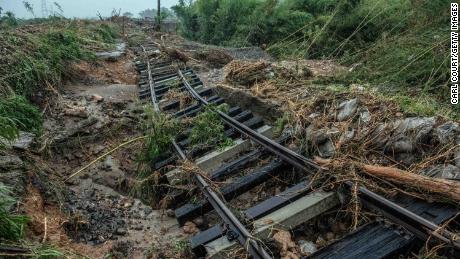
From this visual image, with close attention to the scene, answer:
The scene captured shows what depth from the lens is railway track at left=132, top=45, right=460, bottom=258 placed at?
3.00 meters

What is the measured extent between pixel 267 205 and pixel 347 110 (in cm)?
193

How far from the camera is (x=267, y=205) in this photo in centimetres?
388

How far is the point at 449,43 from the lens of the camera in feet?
21.9

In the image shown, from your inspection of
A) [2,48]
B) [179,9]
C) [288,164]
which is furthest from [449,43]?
[179,9]

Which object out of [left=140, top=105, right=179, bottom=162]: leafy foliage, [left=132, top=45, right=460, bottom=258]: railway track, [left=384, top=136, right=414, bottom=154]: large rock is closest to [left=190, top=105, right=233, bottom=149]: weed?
[left=132, top=45, right=460, bottom=258]: railway track

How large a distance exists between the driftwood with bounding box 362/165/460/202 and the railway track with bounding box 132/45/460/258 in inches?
4.2

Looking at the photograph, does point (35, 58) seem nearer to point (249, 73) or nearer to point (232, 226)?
point (249, 73)

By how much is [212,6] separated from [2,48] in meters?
14.0

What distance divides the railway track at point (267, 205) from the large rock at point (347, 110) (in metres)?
0.72

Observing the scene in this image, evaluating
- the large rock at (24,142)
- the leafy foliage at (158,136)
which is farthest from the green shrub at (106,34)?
the large rock at (24,142)

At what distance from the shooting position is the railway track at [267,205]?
9.84ft

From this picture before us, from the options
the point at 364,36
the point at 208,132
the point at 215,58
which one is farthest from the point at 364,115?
the point at 215,58

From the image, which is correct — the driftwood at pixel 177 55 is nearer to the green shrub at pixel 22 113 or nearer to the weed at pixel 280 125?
the green shrub at pixel 22 113

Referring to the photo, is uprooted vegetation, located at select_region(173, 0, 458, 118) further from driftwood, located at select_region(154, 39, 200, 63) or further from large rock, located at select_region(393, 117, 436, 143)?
driftwood, located at select_region(154, 39, 200, 63)
